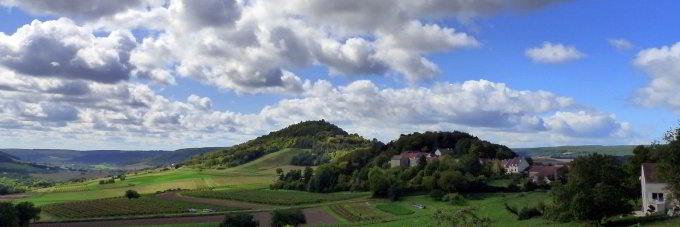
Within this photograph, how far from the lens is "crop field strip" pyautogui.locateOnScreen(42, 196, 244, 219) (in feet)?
291

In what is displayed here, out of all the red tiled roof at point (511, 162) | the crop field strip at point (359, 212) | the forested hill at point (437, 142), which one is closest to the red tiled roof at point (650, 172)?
the crop field strip at point (359, 212)

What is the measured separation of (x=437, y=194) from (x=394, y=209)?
13440 millimetres

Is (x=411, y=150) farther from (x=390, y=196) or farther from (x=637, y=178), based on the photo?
(x=637, y=178)

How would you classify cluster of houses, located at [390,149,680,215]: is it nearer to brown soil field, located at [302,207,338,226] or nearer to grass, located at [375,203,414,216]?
grass, located at [375,203,414,216]

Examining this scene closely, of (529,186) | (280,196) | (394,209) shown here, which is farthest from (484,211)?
(280,196)

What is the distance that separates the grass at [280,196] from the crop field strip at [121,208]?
1067 cm

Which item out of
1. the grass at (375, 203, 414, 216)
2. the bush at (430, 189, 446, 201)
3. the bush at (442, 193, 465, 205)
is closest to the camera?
the grass at (375, 203, 414, 216)

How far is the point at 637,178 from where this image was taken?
2606 inches

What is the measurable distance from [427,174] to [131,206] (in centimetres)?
5442

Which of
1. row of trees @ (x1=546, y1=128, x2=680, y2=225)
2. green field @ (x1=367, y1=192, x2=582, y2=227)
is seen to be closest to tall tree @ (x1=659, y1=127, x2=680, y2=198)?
row of trees @ (x1=546, y1=128, x2=680, y2=225)

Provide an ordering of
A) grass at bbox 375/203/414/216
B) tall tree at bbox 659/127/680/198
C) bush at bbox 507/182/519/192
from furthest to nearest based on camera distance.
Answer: bush at bbox 507/182/519/192 → grass at bbox 375/203/414/216 → tall tree at bbox 659/127/680/198

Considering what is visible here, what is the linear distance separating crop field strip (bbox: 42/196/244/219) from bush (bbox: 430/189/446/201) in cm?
3383

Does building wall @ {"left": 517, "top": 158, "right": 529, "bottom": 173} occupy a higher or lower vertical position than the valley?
higher

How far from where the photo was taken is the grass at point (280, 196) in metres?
106
